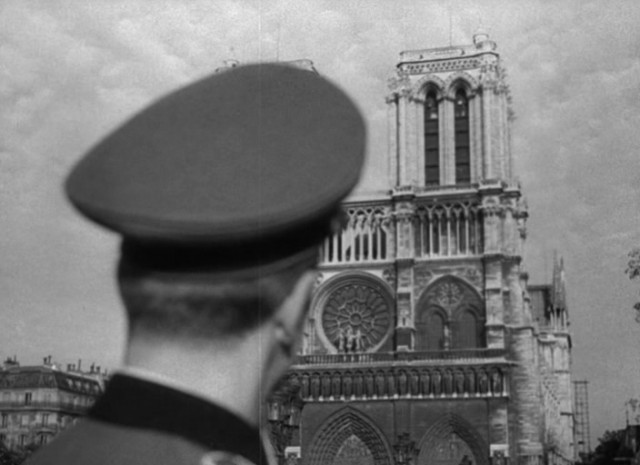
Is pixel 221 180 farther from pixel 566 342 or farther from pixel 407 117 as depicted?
pixel 566 342

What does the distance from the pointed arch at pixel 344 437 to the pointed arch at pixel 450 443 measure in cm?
135

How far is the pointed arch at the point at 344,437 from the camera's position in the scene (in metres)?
28.6

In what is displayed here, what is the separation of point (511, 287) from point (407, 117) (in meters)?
6.11

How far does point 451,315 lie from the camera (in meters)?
29.0

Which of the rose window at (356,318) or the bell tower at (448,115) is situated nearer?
the rose window at (356,318)

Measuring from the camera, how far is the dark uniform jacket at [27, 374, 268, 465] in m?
1.11

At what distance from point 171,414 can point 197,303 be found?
5.1 inches

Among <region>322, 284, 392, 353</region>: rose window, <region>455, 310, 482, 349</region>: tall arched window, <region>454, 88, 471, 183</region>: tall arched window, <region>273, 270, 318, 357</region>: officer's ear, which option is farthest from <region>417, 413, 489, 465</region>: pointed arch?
<region>273, 270, 318, 357</region>: officer's ear

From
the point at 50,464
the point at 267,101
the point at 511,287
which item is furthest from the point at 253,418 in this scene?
the point at 511,287

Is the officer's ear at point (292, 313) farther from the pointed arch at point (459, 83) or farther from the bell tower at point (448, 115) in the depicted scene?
the pointed arch at point (459, 83)

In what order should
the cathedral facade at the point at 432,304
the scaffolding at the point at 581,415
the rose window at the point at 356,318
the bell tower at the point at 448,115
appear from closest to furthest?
the cathedral facade at the point at 432,304
the rose window at the point at 356,318
the bell tower at the point at 448,115
the scaffolding at the point at 581,415

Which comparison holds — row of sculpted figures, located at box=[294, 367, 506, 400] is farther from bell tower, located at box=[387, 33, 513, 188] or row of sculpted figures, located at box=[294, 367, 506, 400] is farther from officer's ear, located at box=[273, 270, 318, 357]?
officer's ear, located at box=[273, 270, 318, 357]

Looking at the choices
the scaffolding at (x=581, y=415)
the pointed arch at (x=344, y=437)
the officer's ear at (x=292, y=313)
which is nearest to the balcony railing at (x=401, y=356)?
the pointed arch at (x=344, y=437)

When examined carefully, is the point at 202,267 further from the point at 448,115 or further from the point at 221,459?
the point at 448,115
